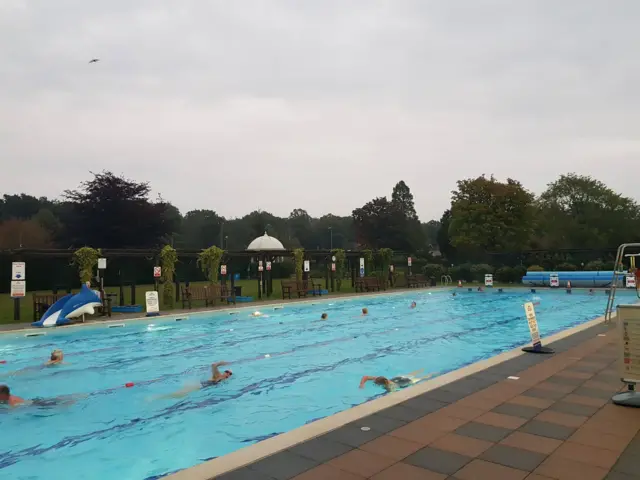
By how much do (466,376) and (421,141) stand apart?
16.8m

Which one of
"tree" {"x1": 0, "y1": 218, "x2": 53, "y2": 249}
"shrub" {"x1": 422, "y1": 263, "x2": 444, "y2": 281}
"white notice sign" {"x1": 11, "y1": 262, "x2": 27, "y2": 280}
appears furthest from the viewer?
"tree" {"x1": 0, "y1": 218, "x2": 53, "y2": 249}

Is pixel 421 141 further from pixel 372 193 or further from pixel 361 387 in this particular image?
pixel 372 193

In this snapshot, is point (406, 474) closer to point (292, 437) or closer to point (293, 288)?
point (292, 437)

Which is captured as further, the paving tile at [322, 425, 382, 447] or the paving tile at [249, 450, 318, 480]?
the paving tile at [322, 425, 382, 447]

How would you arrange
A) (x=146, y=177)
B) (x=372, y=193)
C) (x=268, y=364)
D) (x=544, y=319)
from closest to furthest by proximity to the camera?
1. (x=268, y=364)
2. (x=544, y=319)
3. (x=146, y=177)
4. (x=372, y=193)

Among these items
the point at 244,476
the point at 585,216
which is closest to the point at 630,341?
the point at 244,476

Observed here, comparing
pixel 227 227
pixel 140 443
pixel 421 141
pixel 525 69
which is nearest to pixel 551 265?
pixel 421 141

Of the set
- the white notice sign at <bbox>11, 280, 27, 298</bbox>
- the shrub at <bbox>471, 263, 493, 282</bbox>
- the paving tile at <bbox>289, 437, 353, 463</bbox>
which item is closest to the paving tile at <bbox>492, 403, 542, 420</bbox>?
the paving tile at <bbox>289, 437, 353, 463</bbox>

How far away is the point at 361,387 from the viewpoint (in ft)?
24.4

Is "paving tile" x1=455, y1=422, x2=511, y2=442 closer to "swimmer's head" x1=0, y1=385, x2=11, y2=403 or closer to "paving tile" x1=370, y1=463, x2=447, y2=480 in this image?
"paving tile" x1=370, y1=463, x2=447, y2=480

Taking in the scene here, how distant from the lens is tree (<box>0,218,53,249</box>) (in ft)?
137

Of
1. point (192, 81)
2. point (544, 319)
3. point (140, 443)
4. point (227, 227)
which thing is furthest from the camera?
point (227, 227)

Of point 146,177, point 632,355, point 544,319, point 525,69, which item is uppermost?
point 146,177

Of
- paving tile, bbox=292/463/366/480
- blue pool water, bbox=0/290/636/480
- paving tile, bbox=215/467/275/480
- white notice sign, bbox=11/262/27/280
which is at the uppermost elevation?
white notice sign, bbox=11/262/27/280
